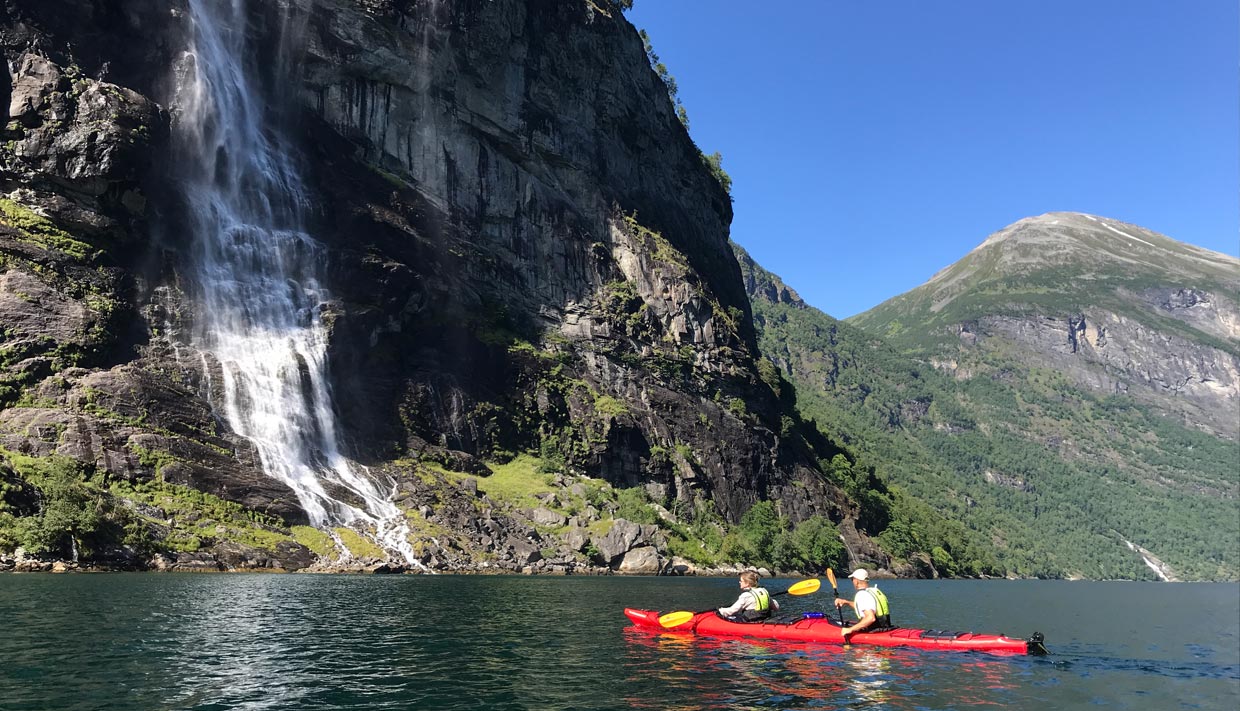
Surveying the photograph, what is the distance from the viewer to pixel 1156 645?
3581cm

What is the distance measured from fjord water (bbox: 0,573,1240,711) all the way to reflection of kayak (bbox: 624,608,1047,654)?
47 centimetres

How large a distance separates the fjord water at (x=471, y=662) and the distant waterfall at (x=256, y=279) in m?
34.2

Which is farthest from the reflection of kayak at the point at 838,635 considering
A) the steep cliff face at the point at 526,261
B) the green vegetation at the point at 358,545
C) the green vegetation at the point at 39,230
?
the green vegetation at the point at 39,230

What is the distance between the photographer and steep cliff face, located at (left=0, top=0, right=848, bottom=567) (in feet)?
232

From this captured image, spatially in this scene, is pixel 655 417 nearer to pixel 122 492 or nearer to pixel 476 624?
pixel 122 492

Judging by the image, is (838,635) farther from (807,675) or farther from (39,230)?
(39,230)

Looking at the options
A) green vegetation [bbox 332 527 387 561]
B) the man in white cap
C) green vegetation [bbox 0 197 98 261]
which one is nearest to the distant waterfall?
green vegetation [bbox 332 527 387 561]

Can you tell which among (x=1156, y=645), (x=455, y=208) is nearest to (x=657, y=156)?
(x=455, y=208)

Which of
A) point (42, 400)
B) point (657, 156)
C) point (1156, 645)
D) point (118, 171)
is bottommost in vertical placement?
point (1156, 645)

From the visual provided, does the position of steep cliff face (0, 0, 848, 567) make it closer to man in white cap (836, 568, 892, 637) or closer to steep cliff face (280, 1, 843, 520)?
steep cliff face (280, 1, 843, 520)

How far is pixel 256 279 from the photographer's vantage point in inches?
3538

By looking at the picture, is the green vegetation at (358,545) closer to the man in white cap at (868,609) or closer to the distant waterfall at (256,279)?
the distant waterfall at (256,279)

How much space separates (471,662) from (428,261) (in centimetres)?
8940

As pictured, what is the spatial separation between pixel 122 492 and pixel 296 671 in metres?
47.0
